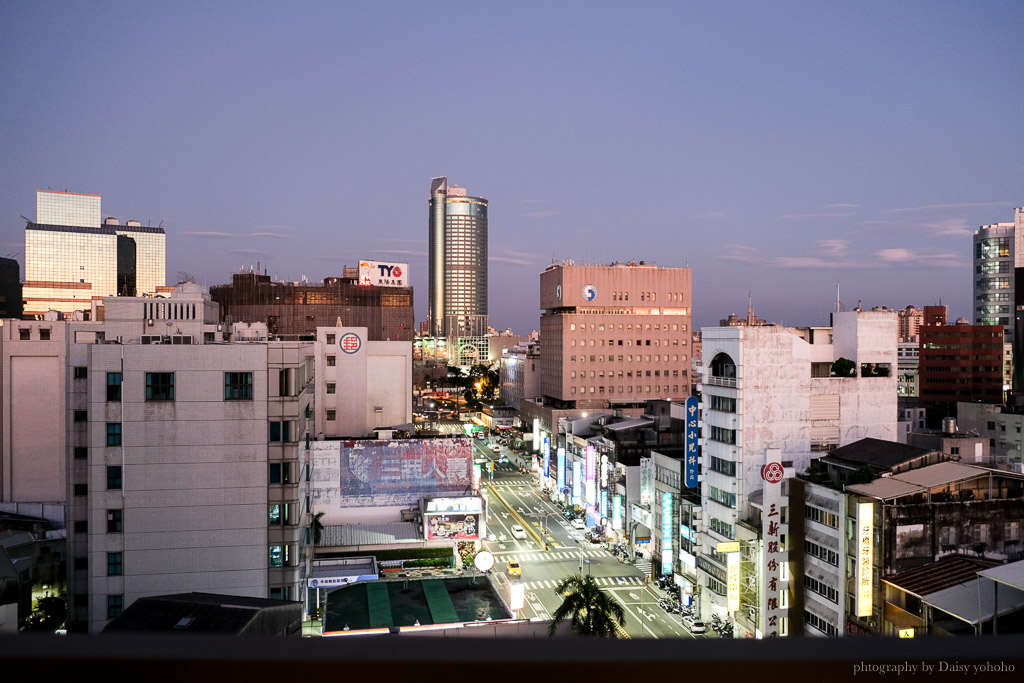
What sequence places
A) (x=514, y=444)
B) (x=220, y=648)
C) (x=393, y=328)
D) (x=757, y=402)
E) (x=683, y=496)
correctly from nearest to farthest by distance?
(x=220, y=648)
(x=757, y=402)
(x=683, y=496)
(x=514, y=444)
(x=393, y=328)

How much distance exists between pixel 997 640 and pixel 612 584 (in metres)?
30.6

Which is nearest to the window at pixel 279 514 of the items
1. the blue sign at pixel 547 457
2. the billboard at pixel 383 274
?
the blue sign at pixel 547 457

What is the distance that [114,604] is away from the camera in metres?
20.4

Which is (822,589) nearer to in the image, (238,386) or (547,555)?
(547,555)

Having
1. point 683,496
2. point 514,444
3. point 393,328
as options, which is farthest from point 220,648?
point 393,328

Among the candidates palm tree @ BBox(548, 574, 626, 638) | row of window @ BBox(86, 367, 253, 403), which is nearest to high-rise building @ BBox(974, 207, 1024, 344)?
palm tree @ BBox(548, 574, 626, 638)

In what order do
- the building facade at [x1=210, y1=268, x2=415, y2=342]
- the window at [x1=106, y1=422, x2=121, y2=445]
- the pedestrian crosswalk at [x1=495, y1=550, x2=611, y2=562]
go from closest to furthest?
the window at [x1=106, y1=422, x2=121, y2=445], the pedestrian crosswalk at [x1=495, y1=550, x2=611, y2=562], the building facade at [x1=210, y1=268, x2=415, y2=342]

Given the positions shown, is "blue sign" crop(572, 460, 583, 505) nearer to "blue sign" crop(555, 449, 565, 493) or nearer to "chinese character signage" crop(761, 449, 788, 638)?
"blue sign" crop(555, 449, 565, 493)

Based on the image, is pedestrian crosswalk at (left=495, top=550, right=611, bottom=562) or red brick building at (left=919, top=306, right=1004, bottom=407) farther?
red brick building at (left=919, top=306, right=1004, bottom=407)

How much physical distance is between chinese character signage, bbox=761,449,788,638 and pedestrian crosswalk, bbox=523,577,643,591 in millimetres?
8737

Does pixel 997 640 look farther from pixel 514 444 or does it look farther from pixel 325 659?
pixel 514 444

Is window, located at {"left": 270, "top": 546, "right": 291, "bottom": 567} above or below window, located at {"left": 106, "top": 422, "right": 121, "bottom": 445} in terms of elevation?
below

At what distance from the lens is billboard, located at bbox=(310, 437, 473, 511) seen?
35.9m

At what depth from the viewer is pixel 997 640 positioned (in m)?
2.03
